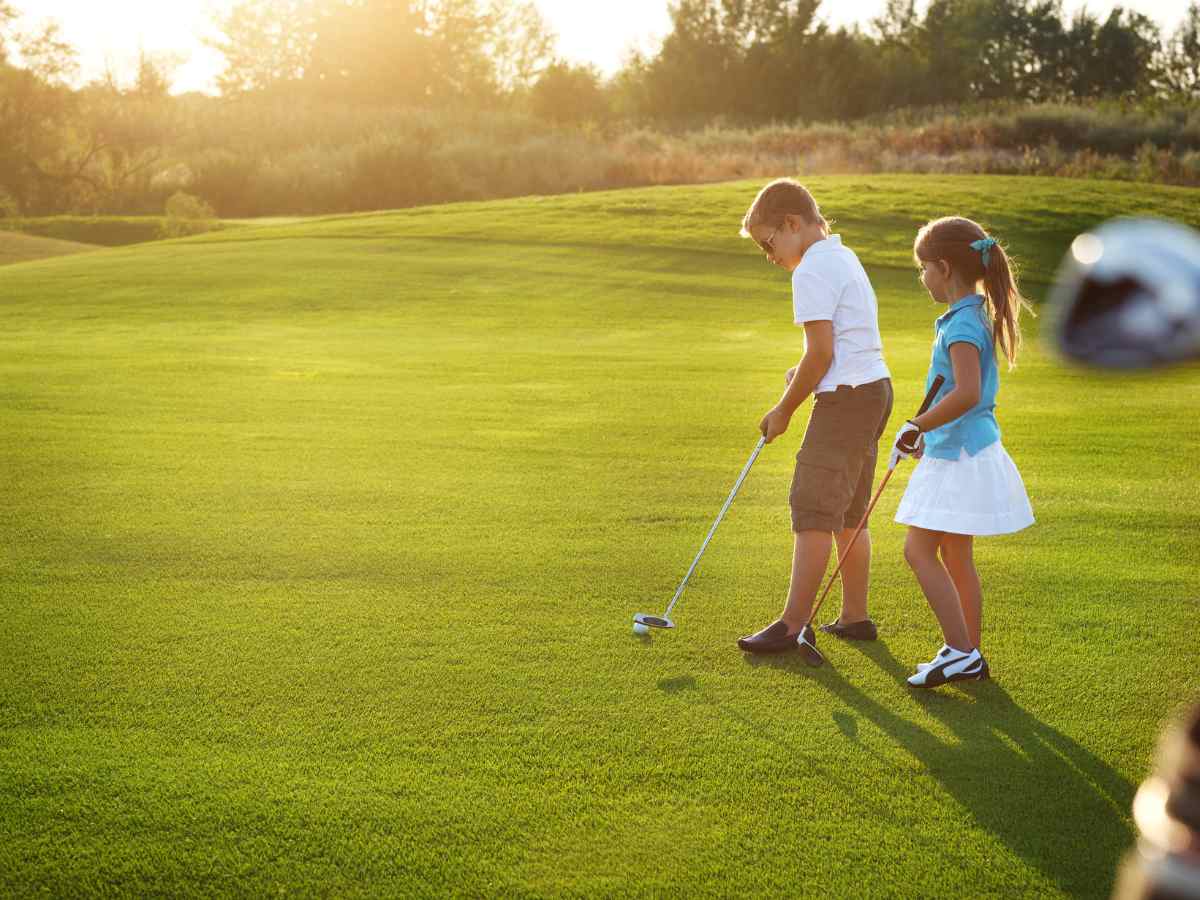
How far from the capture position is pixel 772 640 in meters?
5.10

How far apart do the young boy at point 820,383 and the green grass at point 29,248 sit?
1222 inches

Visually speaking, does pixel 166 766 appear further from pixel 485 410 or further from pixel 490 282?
pixel 490 282

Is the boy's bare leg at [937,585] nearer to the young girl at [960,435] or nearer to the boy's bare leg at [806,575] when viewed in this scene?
the young girl at [960,435]

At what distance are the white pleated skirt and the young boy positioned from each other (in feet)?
1.28

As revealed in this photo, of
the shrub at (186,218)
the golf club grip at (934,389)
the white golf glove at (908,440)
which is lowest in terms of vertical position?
the white golf glove at (908,440)

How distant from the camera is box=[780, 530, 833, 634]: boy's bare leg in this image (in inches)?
203

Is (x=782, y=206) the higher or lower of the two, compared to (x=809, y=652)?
higher

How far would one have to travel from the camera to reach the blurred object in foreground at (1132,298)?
0.93 m

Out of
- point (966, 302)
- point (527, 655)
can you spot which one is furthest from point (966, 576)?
point (527, 655)

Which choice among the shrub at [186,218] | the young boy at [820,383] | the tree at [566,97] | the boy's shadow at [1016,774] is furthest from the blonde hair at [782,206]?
the tree at [566,97]

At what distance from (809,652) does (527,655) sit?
1.19 meters

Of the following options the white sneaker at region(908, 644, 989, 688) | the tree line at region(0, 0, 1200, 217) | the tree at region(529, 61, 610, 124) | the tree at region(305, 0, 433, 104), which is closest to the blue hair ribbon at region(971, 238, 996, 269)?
the white sneaker at region(908, 644, 989, 688)

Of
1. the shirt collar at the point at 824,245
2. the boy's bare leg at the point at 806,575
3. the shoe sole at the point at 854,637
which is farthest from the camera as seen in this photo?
the shoe sole at the point at 854,637

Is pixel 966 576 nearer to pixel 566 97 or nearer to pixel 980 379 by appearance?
pixel 980 379
